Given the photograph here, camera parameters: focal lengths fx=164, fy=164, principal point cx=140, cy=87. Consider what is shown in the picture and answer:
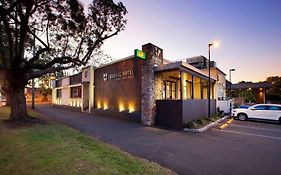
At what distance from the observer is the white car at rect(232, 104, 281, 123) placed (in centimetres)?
1375

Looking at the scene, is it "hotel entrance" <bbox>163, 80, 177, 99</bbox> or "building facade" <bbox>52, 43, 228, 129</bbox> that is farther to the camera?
"hotel entrance" <bbox>163, 80, 177, 99</bbox>

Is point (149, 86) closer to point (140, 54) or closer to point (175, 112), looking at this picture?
point (140, 54)

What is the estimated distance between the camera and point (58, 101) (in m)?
29.4

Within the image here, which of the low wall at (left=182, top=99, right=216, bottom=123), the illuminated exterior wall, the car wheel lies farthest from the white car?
the illuminated exterior wall

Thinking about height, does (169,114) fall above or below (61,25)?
below

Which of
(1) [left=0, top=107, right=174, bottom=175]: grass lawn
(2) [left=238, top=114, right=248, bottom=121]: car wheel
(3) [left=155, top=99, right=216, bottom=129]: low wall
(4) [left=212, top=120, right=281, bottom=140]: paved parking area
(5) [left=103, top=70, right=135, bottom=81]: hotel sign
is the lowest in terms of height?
(4) [left=212, top=120, right=281, bottom=140]: paved parking area

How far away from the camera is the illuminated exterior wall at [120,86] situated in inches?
531

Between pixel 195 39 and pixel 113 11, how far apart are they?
10687 millimetres

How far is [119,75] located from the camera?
1552cm

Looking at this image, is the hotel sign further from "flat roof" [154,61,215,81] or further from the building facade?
"flat roof" [154,61,215,81]

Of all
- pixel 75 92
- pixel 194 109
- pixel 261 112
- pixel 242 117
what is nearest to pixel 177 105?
pixel 194 109

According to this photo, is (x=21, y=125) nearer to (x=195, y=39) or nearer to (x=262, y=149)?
(x=262, y=149)

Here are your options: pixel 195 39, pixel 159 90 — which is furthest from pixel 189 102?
pixel 195 39

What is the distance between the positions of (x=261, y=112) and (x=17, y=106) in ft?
63.9
